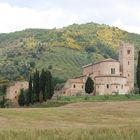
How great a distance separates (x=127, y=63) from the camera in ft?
347

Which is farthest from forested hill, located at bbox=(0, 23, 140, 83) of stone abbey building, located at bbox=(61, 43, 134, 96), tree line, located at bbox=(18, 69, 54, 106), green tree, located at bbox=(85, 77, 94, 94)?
tree line, located at bbox=(18, 69, 54, 106)

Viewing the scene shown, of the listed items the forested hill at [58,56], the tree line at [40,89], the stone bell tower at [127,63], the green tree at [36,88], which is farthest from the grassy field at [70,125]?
the forested hill at [58,56]

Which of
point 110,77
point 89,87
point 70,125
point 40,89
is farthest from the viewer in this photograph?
point 110,77

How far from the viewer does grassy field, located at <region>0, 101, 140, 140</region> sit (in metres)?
23.0

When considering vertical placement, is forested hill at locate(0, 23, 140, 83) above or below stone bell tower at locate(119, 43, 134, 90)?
above

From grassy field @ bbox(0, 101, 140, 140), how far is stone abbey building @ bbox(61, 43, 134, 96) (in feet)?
113

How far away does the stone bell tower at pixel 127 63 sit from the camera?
10412 centimetres

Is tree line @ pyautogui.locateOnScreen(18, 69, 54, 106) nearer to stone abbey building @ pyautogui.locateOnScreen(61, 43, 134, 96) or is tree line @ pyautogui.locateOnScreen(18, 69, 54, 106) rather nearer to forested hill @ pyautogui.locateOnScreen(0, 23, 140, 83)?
stone abbey building @ pyautogui.locateOnScreen(61, 43, 134, 96)

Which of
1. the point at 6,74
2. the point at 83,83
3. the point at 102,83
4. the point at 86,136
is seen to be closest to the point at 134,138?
the point at 86,136

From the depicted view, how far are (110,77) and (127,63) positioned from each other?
28.8 feet

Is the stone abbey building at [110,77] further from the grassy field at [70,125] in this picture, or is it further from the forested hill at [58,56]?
the grassy field at [70,125]

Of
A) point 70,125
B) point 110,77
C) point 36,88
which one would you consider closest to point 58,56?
point 110,77

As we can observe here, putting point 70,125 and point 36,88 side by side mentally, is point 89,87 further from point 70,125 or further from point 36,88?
point 70,125

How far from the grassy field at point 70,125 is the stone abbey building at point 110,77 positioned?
34363 millimetres
